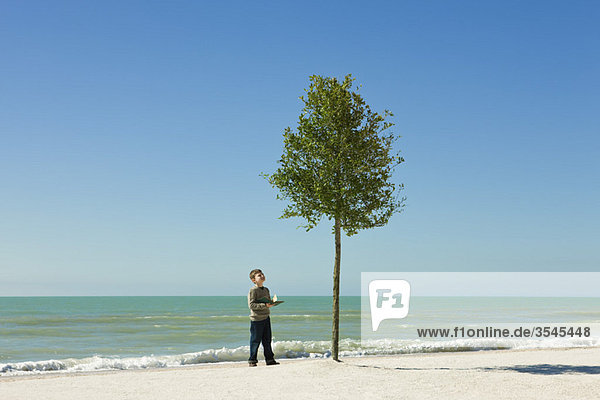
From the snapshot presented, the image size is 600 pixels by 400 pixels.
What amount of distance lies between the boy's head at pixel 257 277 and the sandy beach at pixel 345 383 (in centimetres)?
178

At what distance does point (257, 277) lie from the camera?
482 inches

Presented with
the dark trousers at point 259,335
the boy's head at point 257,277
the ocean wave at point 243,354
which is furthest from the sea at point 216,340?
the boy's head at point 257,277

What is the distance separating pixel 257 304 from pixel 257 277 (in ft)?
1.84

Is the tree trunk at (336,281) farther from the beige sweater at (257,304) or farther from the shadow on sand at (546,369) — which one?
the beige sweater at (257,304)

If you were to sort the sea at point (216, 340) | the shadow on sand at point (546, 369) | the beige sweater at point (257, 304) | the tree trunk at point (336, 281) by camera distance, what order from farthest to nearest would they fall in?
the sea at point (216, 340), the tree trunk at point (336, 281), the beige sweater at point (257, 304), the shadow on sand at point (546, 369)

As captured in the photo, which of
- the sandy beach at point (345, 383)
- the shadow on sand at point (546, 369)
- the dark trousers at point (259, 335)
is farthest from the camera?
the dark trousers at point (259, 335)

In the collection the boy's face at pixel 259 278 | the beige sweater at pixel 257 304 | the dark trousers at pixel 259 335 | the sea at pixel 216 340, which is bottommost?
the sea at pixel 216 340

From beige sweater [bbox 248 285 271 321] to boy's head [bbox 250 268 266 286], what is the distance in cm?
13

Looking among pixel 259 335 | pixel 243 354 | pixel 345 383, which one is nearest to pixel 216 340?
pixel 243 354

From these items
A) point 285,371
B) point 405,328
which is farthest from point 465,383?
point 405,328

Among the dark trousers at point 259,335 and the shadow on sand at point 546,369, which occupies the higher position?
the dark trousers at point 259,335

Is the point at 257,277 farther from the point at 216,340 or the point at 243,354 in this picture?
the point at 216,340

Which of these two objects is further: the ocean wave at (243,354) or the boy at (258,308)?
the ocean wave at (243,354)

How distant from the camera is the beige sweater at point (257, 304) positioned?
39.8 feet
